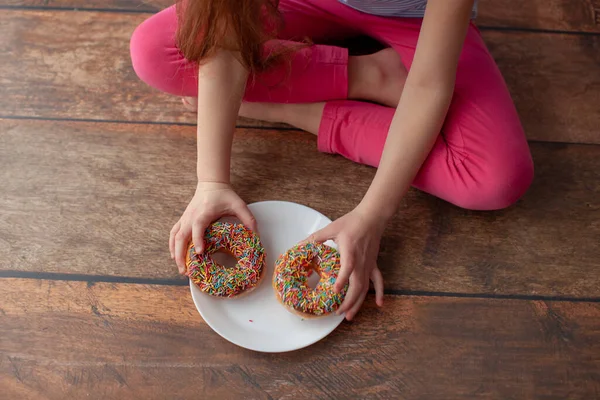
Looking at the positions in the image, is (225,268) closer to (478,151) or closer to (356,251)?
(356,251)

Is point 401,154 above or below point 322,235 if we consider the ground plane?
above

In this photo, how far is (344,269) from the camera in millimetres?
1016

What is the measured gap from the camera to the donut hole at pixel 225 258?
1.11m

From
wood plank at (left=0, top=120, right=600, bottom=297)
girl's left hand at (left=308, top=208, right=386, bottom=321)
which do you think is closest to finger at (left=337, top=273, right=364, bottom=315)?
girl's left hand at (left=308, top=208, right=386, bottom=321)

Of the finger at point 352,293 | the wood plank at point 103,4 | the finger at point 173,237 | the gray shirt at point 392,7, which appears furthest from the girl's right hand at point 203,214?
the wood plank at point 103,4

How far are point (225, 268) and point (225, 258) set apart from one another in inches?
1.8

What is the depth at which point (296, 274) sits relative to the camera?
41.1 inches

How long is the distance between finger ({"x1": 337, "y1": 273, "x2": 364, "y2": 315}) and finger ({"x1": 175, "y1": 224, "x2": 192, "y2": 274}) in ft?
1.03

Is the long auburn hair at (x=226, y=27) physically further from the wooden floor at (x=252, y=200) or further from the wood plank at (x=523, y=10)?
the wood plank at (x=523, y=10)

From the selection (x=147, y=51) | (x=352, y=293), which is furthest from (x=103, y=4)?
(x=352, y=293)

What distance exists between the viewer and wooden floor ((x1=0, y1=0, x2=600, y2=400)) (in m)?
1.04

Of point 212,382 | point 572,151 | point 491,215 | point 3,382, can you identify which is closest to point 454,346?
point 491,215

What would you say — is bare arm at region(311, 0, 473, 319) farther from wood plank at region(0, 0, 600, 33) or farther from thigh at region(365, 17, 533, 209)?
wood plank at region(0, 0, 600, 33)

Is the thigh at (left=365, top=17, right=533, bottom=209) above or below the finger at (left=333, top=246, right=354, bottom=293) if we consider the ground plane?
above
